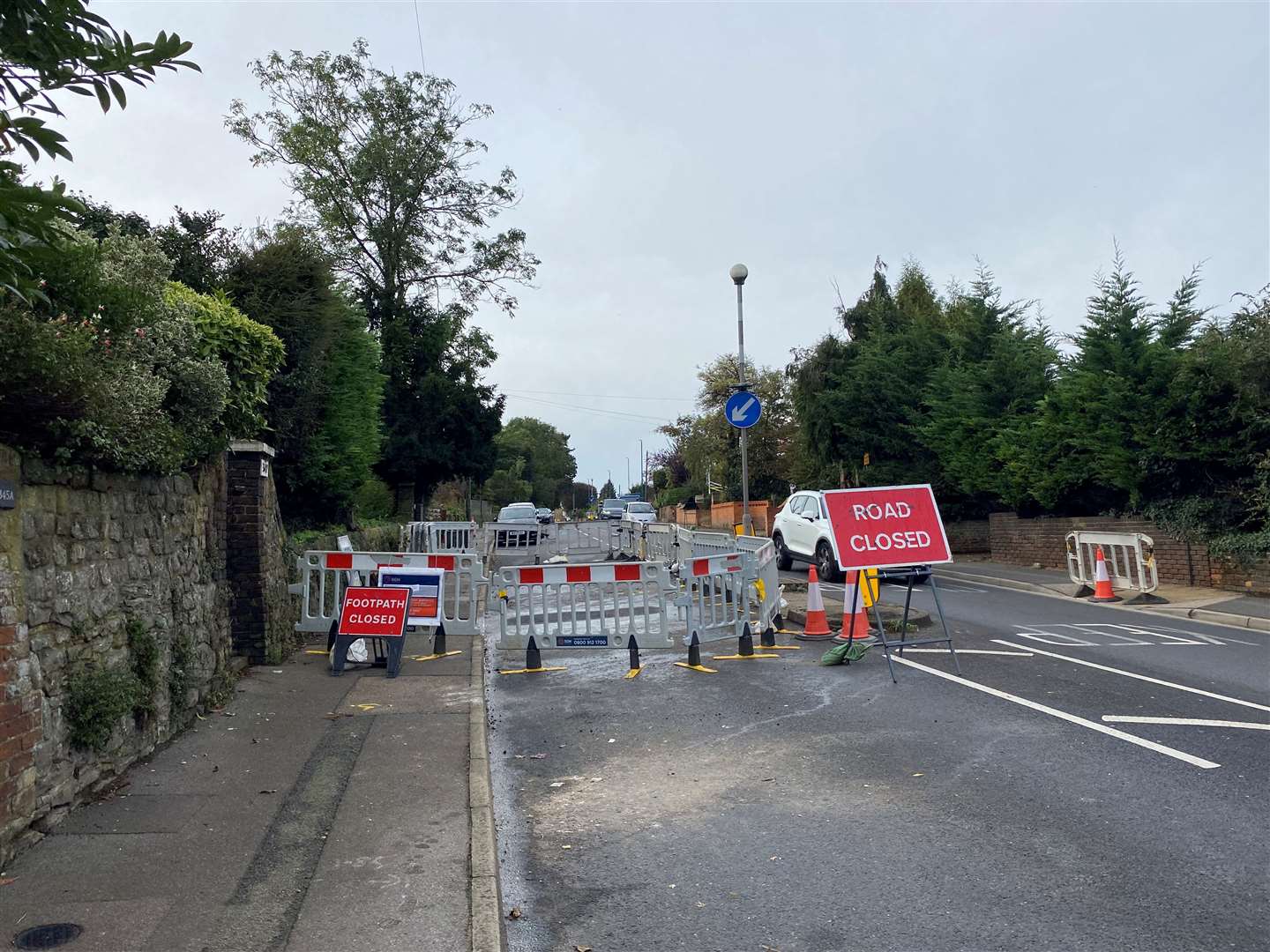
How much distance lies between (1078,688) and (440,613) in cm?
621

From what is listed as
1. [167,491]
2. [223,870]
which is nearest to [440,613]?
[167,491]

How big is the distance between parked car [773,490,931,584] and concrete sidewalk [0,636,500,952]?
12830 mm

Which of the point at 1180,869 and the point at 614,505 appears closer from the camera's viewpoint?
the point at 1180,869

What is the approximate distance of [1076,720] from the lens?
23.8 ft

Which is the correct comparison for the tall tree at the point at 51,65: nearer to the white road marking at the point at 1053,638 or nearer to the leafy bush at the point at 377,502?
the white road marking at the point at 1053,638

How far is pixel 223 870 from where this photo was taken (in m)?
4.52

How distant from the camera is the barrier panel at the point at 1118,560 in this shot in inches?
617

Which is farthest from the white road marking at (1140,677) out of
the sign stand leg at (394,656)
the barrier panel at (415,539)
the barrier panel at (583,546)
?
the barrier panel at (415,539)

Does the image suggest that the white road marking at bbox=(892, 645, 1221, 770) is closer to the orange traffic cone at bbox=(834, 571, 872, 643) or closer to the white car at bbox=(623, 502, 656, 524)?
the orange traffic cone at bbox=(834, 571, 872, 643)

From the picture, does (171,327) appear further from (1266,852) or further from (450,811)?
(1266,852)

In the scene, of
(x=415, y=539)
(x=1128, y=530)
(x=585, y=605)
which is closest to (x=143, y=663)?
(x=585, y=605)

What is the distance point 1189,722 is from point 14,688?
7.58 metres

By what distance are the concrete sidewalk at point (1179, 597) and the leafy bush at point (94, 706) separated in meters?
13.5

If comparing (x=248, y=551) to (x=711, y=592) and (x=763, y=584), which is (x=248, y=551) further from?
(x=763, y=584)
